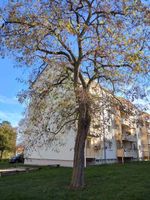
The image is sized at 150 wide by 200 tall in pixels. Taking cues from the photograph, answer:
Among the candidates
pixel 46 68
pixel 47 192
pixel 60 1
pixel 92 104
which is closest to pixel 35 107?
pixel 46 68

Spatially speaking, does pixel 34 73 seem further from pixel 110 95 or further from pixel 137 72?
pixel 137 72

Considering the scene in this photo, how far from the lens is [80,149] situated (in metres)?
14.5

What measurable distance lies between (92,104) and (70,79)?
3451 millimetres

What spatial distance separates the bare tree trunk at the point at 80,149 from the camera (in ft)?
46.2

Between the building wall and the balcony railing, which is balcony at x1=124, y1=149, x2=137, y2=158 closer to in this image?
the balcony railing

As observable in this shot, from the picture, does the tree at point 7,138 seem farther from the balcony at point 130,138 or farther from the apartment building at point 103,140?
the balcony at point 130,138

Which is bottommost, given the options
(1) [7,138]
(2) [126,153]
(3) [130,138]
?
(2) [126,153]

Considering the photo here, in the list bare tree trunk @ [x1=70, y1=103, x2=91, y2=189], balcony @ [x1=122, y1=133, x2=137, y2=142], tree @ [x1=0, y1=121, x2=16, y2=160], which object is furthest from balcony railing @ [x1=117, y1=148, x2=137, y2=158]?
bare tree trunk @ [x1=70, y1=103, x2=91, y2=189]

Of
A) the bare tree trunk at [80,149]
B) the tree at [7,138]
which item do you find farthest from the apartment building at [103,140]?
the tree at [7,138]

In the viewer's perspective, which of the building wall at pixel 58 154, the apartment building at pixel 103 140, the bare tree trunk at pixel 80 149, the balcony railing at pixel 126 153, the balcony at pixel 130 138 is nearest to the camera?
the bare tree trunk at pixel 80 149

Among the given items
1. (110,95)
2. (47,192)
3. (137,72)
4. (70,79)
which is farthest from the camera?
(70,79)

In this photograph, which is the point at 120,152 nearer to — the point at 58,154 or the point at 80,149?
the point at 58,154

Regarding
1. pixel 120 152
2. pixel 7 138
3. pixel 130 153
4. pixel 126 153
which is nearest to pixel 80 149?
pixel 120 152

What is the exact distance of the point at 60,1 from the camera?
1455cm
